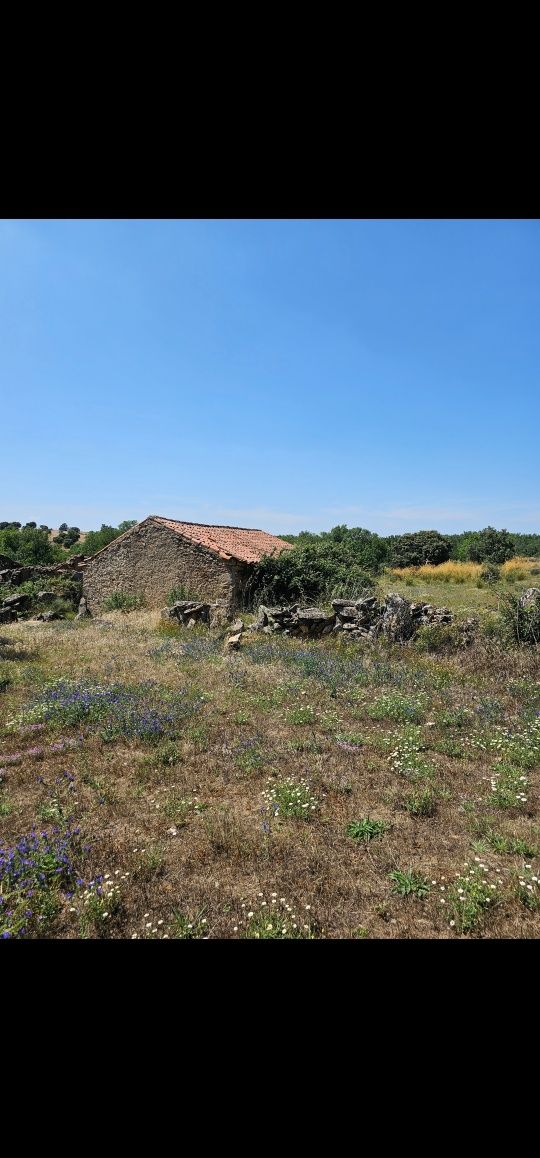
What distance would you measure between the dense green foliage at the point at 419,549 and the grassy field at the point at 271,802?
30812 mm

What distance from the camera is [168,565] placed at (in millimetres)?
20109

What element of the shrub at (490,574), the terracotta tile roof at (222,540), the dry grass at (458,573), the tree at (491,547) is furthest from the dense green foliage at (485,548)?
the terracotta tile roof at (222,540)

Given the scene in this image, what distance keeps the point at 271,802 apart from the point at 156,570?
54.1ft

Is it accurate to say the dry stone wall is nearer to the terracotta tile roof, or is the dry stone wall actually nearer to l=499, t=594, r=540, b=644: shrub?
l=499, t=594, r=540, b=644: shrub

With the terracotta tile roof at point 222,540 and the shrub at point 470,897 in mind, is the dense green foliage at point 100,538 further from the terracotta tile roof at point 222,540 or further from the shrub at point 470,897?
the shrub at point 470,897

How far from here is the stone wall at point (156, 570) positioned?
19.1 metres

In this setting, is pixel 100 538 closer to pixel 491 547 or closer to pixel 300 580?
pixel 300 580

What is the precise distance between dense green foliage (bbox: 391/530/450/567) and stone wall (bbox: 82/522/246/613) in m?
24.1

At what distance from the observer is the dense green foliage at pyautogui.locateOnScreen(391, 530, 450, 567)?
132 feet

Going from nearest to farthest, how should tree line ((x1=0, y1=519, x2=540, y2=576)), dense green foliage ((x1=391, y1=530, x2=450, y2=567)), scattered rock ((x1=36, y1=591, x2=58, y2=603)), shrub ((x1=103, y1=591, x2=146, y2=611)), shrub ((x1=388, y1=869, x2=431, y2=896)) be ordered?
1. shrub ((x1=388, y1=869, x2=431, y2=896))
2. shrub ((x1=103, y1=591, x2=146, y2=611))
3. scattered rock ((x1=36, y1=591, x2=58, y2=603))
4. tree line ((x1=0, y1=519, x2=540, y2=576))
5. dense green foliage ((x1=391, y1=530, x2=450, y2=567))

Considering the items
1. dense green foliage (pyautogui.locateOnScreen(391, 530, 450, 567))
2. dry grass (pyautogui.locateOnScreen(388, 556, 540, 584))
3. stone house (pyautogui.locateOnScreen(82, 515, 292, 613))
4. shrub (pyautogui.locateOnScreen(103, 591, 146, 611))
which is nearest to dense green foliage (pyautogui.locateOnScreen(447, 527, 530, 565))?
dense green foliage (pyautogui.locateOnScreen(391, 530, 450, 567))
